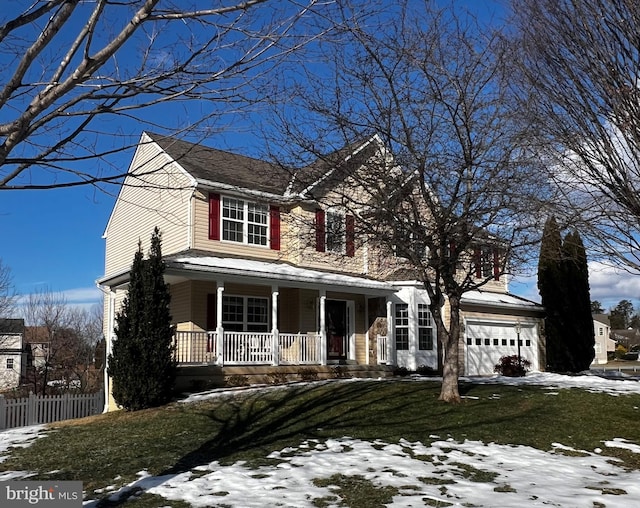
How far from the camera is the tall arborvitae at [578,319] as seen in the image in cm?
2462

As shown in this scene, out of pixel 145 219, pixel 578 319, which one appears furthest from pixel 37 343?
pixel 578 319

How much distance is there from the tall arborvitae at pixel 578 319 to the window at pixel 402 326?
7453mm

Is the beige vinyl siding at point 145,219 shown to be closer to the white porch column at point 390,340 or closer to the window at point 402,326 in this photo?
the white porch column at point 390,340

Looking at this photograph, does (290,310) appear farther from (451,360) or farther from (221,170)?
(451,360)

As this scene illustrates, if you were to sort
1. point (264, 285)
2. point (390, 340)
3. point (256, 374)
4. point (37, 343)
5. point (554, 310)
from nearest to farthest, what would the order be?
1. point (256, 374)
2. point (264, 285)
3. point (390, 340)
4. point (554, 310)
5. point (37, 343)

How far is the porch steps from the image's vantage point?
15.7 meters

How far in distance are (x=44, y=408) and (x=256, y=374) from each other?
5382 millimetres

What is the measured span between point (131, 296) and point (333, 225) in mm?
4961

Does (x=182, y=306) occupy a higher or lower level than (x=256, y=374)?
higher

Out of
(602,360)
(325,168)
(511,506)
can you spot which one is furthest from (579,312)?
(602,360)

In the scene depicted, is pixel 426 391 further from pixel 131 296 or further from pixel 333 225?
pixel 131 296

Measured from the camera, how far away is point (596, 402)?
12797mm

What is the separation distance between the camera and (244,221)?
19.3 m

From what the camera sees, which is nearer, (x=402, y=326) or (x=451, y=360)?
(x=451, y=360)
